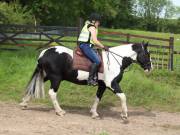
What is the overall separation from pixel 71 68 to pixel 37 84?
891 mm

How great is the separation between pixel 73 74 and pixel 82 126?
162 cm

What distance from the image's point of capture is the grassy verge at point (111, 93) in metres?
12.4

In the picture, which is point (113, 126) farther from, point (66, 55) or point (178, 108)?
point (178, 108)

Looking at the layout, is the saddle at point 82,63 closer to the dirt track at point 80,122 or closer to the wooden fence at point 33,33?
the dirt track at point 80,122

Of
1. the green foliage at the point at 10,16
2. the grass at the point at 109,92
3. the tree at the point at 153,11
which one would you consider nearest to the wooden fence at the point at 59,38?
the grass at the point at 109,92

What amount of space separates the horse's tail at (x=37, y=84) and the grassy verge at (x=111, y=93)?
141 centimetres

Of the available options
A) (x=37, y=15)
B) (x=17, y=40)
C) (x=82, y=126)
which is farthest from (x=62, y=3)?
(x=82, y=126)

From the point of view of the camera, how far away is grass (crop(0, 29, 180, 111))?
12.4 m

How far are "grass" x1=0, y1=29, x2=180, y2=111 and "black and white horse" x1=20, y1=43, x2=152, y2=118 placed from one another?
5.04ft

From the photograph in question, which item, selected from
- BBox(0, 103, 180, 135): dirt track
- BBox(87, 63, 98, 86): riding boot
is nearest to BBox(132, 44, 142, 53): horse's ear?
BBox(87, 63, 98, 86): riding boot

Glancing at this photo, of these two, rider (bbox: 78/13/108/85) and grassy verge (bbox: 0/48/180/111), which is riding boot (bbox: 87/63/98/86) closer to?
rider (bbox: 78/13/108/85)

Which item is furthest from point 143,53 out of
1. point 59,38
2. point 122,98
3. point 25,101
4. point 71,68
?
point 59,38

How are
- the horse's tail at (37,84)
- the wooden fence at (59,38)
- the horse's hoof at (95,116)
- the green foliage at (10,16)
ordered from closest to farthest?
the horse's hoof at (95,116), the horse's tail at (37,84), the wooden fence at (59,38), the green foliage at (10,16)

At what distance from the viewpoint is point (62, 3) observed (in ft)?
130
